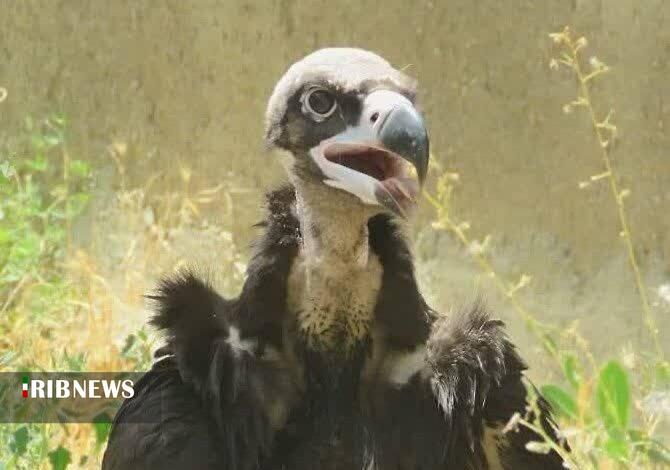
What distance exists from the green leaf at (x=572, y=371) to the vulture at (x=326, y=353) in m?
0.55

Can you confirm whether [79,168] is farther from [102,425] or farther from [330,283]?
[330,283]

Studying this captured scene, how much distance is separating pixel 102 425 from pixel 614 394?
1445 millimetres

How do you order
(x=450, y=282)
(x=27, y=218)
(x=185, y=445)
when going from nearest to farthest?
1. (x=185, y=445)
2. (x=27, y=218)
3. (x=450, y=282)

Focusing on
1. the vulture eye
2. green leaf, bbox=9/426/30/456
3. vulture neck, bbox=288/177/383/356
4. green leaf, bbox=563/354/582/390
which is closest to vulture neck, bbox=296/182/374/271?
vulture neck, bbox=288/177/383/356

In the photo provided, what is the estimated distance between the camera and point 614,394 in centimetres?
367

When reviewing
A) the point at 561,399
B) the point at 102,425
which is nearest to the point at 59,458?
the point at 102,425

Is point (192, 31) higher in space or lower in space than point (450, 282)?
higher

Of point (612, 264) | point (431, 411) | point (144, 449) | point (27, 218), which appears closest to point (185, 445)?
point (144, 449)

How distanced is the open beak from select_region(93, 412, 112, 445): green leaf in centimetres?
138

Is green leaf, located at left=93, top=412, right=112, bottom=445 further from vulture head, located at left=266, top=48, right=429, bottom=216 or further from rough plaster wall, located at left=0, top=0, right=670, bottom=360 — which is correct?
rough plaster wall, located at left=0, top=0, right=670, bottom=360

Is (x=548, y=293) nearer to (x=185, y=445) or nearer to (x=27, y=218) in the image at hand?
(x=27, y=218)

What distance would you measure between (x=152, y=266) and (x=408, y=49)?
1286mm

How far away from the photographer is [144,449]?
3.04 m

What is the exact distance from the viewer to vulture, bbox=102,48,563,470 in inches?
119
